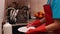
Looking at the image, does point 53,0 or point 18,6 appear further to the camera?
point 18,6

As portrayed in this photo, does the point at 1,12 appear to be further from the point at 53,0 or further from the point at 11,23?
the point at 53,0

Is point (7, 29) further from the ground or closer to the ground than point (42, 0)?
closer to the ground

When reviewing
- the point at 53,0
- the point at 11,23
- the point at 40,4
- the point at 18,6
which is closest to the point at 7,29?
the point at 11,23

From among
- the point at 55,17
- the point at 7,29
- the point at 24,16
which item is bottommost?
the point at 7,29

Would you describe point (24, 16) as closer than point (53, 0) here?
No

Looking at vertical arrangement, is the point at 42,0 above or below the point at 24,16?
above

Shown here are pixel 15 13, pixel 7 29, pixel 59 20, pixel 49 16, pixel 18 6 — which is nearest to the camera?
pixel 59 20

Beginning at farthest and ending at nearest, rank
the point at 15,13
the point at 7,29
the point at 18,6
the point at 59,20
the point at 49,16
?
the point at 18,6, the point at 15,13, the point at 7,29, the point at 49,16, the point at 59,20

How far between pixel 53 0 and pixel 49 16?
0.14 metres

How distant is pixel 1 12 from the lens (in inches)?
71.9

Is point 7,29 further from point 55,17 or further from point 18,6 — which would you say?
point 55,17

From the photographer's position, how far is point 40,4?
228 centimetres

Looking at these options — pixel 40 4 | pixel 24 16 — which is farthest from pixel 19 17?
pixel 40 4

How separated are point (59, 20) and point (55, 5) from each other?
9 centimetres
